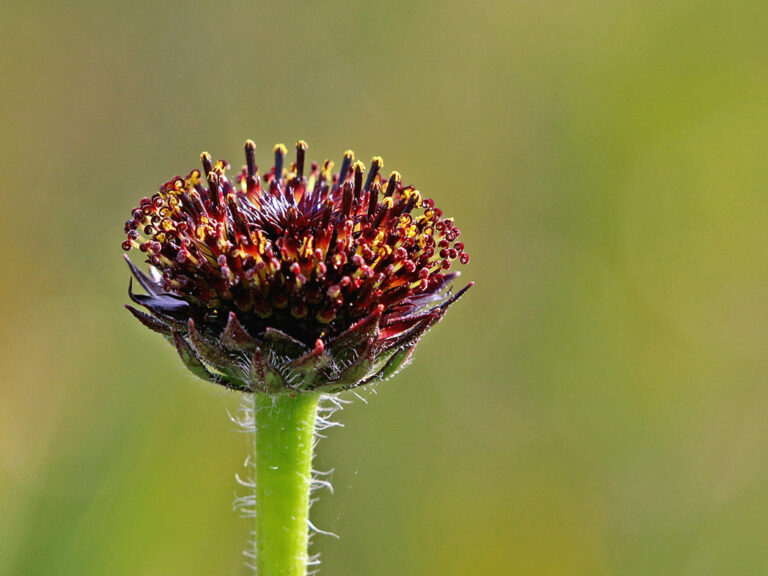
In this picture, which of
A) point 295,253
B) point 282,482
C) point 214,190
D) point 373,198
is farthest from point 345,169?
point 282,482

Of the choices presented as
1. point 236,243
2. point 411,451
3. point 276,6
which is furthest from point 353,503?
point 276,6

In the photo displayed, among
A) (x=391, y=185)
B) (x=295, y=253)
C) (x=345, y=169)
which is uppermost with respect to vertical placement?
(x=345, y=169)

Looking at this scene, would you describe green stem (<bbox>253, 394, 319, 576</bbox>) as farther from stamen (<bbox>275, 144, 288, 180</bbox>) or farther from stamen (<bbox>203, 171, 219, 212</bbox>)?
stamen (<bbox>275, 144, 288, 180</bbox>)

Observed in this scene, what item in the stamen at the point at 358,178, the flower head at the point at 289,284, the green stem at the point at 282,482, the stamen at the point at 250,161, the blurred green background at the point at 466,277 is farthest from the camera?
the blurred green background at the point at 466,277

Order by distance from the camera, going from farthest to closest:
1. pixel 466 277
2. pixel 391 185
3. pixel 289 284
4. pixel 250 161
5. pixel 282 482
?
pixel 466 277 < pixel 250 161 < pixel 391 185 < pixel 282 482 < pixel 289 284

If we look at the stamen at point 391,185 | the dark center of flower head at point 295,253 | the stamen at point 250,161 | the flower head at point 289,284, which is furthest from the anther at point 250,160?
the stamen at point 391,185

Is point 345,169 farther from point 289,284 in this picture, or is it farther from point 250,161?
point 289,284

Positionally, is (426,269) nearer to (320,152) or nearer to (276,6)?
(320,152)

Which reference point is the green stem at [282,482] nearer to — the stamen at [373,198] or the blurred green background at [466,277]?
the stamen at [373,198]
